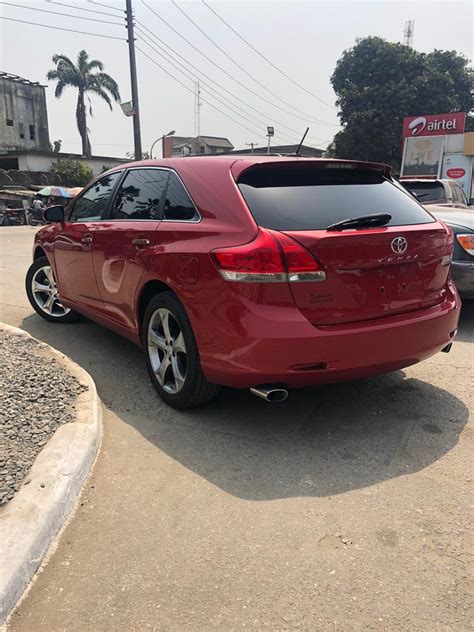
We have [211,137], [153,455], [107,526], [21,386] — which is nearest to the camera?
[107,526]

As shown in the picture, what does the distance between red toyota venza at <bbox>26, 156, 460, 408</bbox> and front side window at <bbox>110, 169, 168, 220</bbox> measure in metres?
0.02

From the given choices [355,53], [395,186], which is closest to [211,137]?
[355,53]

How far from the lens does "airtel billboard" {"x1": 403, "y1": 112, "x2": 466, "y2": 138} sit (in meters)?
27.4

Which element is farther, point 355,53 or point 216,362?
point 355,53

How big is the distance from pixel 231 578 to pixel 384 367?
1586 millimetres

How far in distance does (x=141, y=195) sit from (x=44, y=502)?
8.13ft

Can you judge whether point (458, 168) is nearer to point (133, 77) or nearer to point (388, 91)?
point (388, 91)

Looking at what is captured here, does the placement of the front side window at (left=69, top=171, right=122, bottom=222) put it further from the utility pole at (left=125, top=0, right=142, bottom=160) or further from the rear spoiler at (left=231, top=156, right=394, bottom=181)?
the utility pole at (left=125, top=0, right=142, bottom=160)

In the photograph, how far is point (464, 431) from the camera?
3.44 meters

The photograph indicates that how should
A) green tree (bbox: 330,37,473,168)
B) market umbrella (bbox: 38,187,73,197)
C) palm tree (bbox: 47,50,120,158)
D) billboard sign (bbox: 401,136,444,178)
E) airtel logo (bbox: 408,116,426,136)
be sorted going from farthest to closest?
palm tree (bbox: 47,50,120,158)
green tree (bbox: 330,37,473,168)
airtel logo (bbox: 408,116,426,136)
billboard sign (bbox: 401,136,444,178)
market umbrella (bbox: 38,187,73,197)

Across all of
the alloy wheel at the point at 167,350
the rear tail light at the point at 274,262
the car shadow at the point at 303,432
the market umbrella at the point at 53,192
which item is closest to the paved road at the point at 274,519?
the car shadow at the point at 303,432

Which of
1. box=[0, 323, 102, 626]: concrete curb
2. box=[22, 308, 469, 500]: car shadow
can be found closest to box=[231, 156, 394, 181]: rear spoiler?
box=[22, 308, 469, 500]: car shadow

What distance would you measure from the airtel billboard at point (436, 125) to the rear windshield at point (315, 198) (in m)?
26.9

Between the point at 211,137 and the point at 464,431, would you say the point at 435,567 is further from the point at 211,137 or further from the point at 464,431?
the point at 211,137
